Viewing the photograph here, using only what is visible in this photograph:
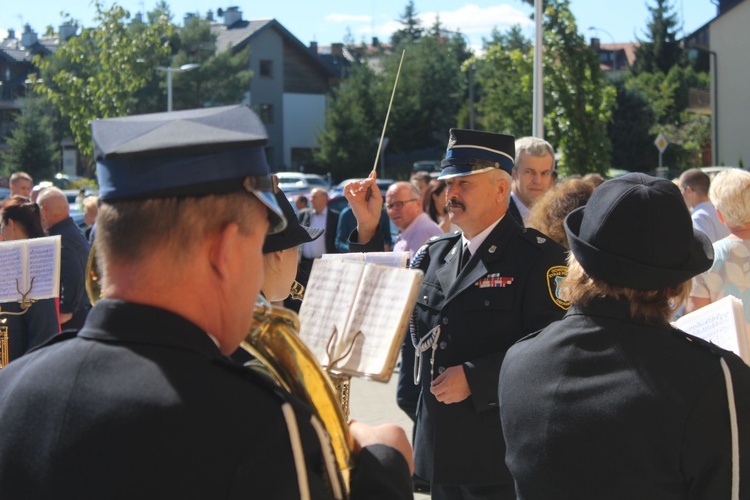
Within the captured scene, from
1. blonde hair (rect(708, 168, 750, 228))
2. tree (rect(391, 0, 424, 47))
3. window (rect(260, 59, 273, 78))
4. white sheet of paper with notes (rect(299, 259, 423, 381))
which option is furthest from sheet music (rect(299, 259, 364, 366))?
tree (rect(391, 0, 424, 47))

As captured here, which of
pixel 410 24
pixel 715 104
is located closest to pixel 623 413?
pixel 715 104

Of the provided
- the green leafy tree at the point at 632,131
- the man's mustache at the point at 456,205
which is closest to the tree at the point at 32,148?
the green leafy tree at the point at 632,131

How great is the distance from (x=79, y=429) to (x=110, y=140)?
0.47 meters

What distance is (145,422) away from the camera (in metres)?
1.35

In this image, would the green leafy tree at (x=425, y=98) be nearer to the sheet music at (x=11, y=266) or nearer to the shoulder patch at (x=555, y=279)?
the sheet music at (x=11, y=266)

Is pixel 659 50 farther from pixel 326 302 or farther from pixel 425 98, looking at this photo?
pixel 326 302

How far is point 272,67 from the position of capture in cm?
6097

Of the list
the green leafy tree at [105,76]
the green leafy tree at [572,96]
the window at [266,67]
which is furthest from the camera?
the window at [266,67]

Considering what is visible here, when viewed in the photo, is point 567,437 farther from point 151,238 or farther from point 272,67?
point 272,67

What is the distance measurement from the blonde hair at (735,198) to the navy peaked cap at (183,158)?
3.23 metres

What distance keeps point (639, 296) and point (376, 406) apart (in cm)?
624

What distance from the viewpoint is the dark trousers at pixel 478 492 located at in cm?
362

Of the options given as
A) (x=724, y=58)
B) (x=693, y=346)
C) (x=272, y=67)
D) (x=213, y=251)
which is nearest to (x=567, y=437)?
(x=693, y=346)

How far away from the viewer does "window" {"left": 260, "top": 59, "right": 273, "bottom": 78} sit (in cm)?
6072
